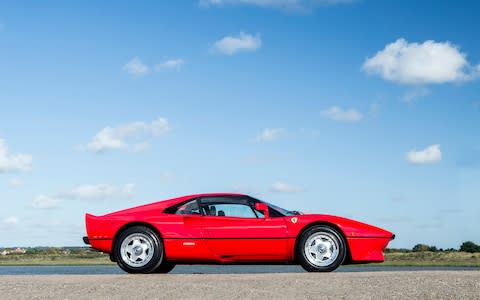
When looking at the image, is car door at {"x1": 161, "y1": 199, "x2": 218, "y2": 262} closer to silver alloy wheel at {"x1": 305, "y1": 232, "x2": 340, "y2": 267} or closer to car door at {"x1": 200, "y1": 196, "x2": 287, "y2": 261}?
car door at {"x1": 200, "y1": 196, "x2": 287, "y2": 261}

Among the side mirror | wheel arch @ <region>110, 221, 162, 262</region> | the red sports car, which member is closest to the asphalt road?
the red sports car

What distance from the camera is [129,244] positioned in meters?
11.6

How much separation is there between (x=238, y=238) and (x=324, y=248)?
5.00 feet

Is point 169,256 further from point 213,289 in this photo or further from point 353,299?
point 353,299

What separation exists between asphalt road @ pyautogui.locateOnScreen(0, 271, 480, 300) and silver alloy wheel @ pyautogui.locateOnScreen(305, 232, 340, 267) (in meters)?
1.13

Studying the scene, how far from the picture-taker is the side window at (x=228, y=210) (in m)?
11.6

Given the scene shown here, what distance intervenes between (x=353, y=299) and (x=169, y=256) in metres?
4.35

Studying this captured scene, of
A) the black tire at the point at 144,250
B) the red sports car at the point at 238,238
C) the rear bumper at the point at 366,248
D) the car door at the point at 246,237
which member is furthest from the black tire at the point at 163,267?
the rear bumper at the point at 366,248

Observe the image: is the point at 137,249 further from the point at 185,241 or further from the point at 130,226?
the point at 185,241

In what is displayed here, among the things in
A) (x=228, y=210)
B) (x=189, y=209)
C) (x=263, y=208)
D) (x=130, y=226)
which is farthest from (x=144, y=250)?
(x=263, y=208)

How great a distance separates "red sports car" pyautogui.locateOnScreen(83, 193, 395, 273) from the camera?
11.2 meters

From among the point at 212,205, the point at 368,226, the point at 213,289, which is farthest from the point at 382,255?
the point at 213,289

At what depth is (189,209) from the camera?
38.9 ft

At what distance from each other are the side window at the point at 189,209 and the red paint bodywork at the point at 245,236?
23 centimetres
